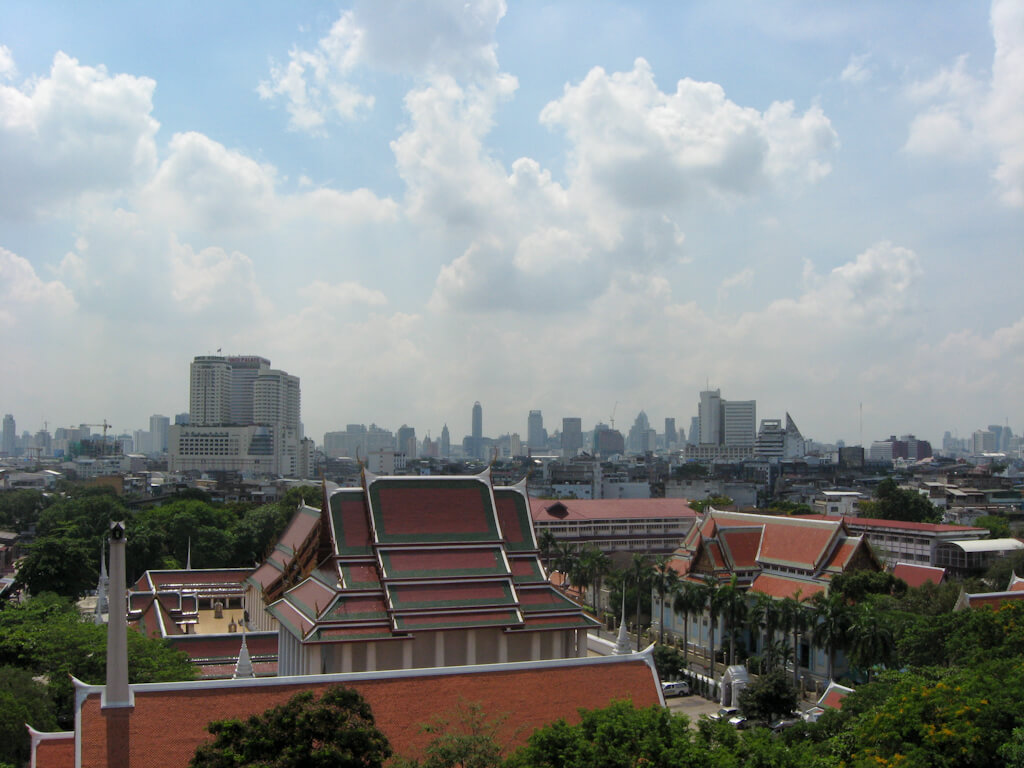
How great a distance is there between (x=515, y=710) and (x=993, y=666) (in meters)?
14.7

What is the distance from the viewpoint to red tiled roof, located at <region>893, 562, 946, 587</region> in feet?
185

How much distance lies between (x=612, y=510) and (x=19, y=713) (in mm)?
81510

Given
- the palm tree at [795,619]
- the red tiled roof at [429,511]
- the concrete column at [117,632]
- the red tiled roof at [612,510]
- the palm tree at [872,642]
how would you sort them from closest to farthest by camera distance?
the concrete column at [117,632], the palm tree at [872,642], the red tiled roof at [429,511], the palm tree at [795,619], the red tiled roof at [612,510]

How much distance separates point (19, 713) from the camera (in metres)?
29.5

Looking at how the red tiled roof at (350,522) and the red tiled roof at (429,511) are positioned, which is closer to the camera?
the red tiled roof at (350,522)

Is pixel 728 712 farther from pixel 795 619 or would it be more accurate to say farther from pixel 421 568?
pixel 421 568

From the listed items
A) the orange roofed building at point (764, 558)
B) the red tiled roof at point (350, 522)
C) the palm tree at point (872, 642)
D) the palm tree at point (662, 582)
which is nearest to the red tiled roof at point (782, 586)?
the orange roofed building at point (764, 558)

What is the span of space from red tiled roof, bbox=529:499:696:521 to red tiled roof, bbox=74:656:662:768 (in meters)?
71.1

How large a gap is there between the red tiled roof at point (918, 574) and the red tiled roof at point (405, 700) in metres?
33.9

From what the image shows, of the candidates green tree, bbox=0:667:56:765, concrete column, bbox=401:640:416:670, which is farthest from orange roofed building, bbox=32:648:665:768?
concrete column, bbox=401:640:416:670

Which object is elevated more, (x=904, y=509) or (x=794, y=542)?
(x=794, y=542)

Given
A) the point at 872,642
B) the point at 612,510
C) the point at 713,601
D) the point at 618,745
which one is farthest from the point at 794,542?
the point at 612,510

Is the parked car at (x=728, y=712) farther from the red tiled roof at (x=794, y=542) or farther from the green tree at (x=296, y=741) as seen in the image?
the green tree at (x=296, y=741)

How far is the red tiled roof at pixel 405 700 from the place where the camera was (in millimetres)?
23781
